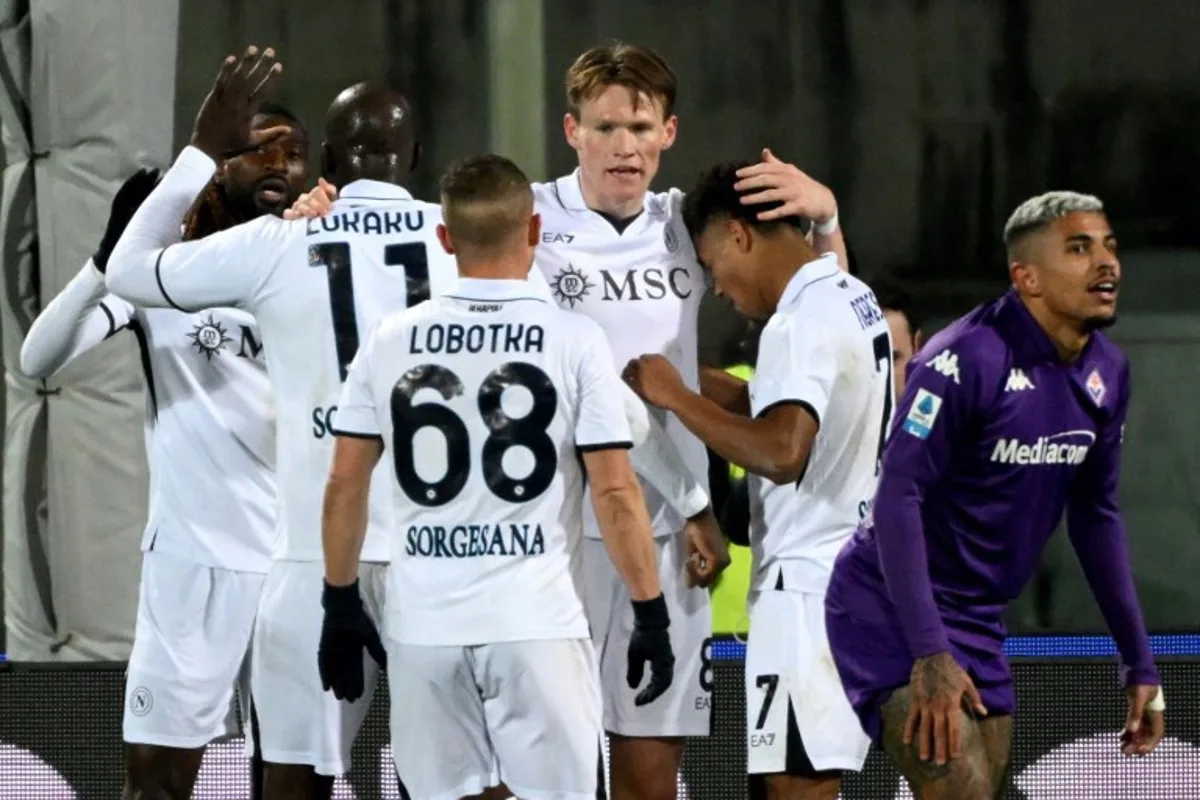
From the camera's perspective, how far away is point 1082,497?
3799 millimetres

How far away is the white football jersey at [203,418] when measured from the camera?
4570 mm

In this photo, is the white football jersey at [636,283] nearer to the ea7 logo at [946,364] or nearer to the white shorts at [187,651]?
the ea7 logo at [946,364]

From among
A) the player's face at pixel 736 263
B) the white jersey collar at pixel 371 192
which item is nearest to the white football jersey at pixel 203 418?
the white jersey collar at pixel 371 192

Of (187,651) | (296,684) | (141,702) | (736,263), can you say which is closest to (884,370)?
(736,263)

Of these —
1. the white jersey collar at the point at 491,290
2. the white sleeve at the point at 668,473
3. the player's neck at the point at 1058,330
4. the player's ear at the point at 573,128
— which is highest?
the player's ear at the point at 573,128

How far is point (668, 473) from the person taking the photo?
13.7ft

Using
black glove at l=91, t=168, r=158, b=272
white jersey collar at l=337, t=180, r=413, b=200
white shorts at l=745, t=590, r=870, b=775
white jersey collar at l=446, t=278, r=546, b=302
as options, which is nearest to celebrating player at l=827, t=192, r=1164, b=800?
white shorts at l=745, t=590, r=870, b=775

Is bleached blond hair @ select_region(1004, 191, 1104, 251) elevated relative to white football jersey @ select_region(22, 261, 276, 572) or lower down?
elevated

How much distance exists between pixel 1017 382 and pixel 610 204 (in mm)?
1140

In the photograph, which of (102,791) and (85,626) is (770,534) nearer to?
(102,791)

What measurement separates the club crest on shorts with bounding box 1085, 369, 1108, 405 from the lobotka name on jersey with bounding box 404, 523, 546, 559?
1.04m

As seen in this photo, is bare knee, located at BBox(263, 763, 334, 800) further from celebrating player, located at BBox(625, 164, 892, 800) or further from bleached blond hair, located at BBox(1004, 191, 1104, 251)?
bleached blond hair, located at BBox(1004, 191, 1104, 251)

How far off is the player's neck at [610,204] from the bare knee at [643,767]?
1136 millimetres

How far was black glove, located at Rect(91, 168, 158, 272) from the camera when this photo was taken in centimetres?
445
